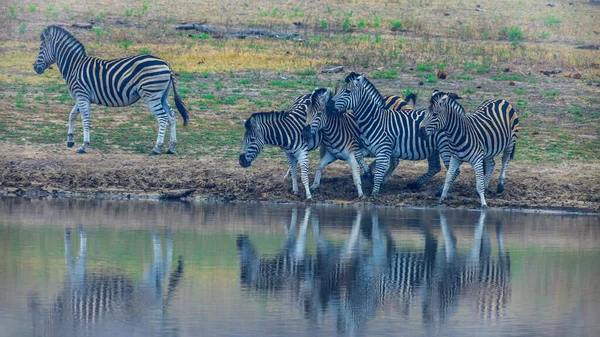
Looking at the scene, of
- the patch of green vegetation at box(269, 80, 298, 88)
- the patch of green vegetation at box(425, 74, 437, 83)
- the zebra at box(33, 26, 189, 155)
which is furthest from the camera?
the patch of green vegetation at box(425, 74, 437, 83)

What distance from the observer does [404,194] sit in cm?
1686

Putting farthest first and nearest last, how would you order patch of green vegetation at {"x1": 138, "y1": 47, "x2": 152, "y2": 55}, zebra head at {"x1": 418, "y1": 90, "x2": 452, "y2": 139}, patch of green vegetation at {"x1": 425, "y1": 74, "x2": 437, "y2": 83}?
1. patch of green vegetation at {"x1": 138, "y1": 47, "x2": 152, "y2": 55}
2. patch of green vegetation at {"x1": 425, "y1": 74, "x2": 437, "y2": 83}
3. zebra head at {"x1": 418, "y1": 90, "x2": 452, "y2": 139}

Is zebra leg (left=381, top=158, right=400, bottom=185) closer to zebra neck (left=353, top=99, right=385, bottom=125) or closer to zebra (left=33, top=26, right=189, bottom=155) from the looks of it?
zebra neck (left=353, top=99, right=385, bottom=125)

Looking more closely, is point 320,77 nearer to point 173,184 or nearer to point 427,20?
point 173,184

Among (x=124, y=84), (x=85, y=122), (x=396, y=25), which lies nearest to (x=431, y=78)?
(x=124, y=84)

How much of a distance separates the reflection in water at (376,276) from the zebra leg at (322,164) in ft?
10.1

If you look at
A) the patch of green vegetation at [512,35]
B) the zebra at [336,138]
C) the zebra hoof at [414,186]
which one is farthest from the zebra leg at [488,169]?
the patch of green vegetation at [512,35]

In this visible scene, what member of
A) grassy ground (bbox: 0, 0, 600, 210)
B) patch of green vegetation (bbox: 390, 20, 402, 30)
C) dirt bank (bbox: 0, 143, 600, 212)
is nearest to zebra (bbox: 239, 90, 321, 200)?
dirt bank (bbox: 0, 143, 600, 212)

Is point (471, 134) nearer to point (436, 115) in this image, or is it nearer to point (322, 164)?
point (436, 115)

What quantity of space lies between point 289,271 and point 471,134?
647 cm

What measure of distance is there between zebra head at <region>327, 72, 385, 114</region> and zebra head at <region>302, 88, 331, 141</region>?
17 centimetres

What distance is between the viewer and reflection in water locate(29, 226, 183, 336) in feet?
28.1

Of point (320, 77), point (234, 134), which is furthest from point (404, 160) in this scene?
point (320, 77)

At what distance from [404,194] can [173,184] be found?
389cm
